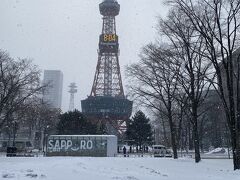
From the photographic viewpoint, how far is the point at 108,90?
305 ft

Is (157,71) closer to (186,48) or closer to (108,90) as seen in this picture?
(186,48)

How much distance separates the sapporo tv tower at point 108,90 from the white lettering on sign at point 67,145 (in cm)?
4408

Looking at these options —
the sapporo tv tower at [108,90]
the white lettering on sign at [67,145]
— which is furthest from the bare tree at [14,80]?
the sapporo tv tower at [108,90]

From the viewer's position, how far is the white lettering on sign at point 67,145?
37.3 m

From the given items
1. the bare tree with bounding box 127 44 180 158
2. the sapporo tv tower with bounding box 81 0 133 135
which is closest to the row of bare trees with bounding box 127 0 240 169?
the bare tree with bounding box 127 44 180 158

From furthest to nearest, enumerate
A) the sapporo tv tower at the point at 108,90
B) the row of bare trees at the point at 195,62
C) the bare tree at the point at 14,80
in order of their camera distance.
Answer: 1. the sapporo tv tower at the point at 108,90
2. the bare tree at the point at 14,80
3. the row of bare trees at the point at 195,62

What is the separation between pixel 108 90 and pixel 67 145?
5576cm

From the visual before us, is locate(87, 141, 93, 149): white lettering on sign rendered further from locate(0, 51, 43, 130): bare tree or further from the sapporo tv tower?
the sapporo tv tower

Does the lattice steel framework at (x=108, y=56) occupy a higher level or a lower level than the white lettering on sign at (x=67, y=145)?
higher

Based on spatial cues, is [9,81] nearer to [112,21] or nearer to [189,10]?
[189,10]

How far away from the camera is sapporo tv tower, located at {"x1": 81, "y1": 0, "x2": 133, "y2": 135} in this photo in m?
87.6

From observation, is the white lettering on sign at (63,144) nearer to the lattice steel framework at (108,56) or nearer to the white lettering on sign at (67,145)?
the white lettering on sign at (67,145)

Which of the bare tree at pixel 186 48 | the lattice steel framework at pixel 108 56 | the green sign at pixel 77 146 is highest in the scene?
the lattice steel framework at pixel 108 56

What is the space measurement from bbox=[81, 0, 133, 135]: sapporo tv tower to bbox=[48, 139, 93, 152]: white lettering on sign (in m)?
44.1
